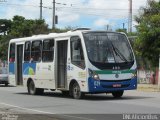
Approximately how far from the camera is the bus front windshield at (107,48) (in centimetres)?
2256

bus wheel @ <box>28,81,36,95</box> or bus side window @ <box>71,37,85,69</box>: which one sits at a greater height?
bus side window @ <box>71,37,85,69</box>

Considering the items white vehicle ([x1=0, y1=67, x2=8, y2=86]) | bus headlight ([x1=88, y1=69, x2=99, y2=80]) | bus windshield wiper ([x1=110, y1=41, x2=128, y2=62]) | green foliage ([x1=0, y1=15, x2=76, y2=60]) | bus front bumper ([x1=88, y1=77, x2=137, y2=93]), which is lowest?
white vehicle ([x1=0, y1=67, x2=8, y2=86])

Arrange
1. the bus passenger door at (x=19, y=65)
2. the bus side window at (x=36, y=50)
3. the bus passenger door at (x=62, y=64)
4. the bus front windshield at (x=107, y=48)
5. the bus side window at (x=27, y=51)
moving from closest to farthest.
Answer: the bus front windshield at (x=107, y=48), the bus passenger door at (x=62, y=64), the bus side window at (x=36, y=50), the bus side window at (x=27, y=51), the bus passenger door at (x=19, y=65)

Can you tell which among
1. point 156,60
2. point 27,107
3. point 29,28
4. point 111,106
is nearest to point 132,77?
point 111,106

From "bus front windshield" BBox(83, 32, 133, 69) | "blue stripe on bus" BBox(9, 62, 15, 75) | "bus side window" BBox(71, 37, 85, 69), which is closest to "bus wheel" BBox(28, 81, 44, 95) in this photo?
"blue stripe on bus" BBox(9, 62, 15, 75)

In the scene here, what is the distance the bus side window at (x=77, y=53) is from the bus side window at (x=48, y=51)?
2016 millimetres

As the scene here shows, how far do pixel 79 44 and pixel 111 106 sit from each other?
453 cm

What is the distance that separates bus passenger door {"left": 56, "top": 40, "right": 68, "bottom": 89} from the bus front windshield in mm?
1895

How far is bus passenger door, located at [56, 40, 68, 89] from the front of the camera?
24.3 metres

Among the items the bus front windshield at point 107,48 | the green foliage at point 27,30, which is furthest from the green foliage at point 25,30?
the bus front windshield at point 107,48

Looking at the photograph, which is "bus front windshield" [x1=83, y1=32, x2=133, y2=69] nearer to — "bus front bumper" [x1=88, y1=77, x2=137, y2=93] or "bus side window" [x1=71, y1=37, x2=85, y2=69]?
"bus side window" [x1=71, y1=37, x2=85, y2=69]

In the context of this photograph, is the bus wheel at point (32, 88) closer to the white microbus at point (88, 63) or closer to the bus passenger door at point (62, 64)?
the white microbus at point (88, 63)

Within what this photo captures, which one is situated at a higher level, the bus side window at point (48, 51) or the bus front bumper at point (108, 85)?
the bus side window at point (48, 51)

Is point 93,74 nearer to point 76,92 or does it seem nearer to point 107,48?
point 107,48
